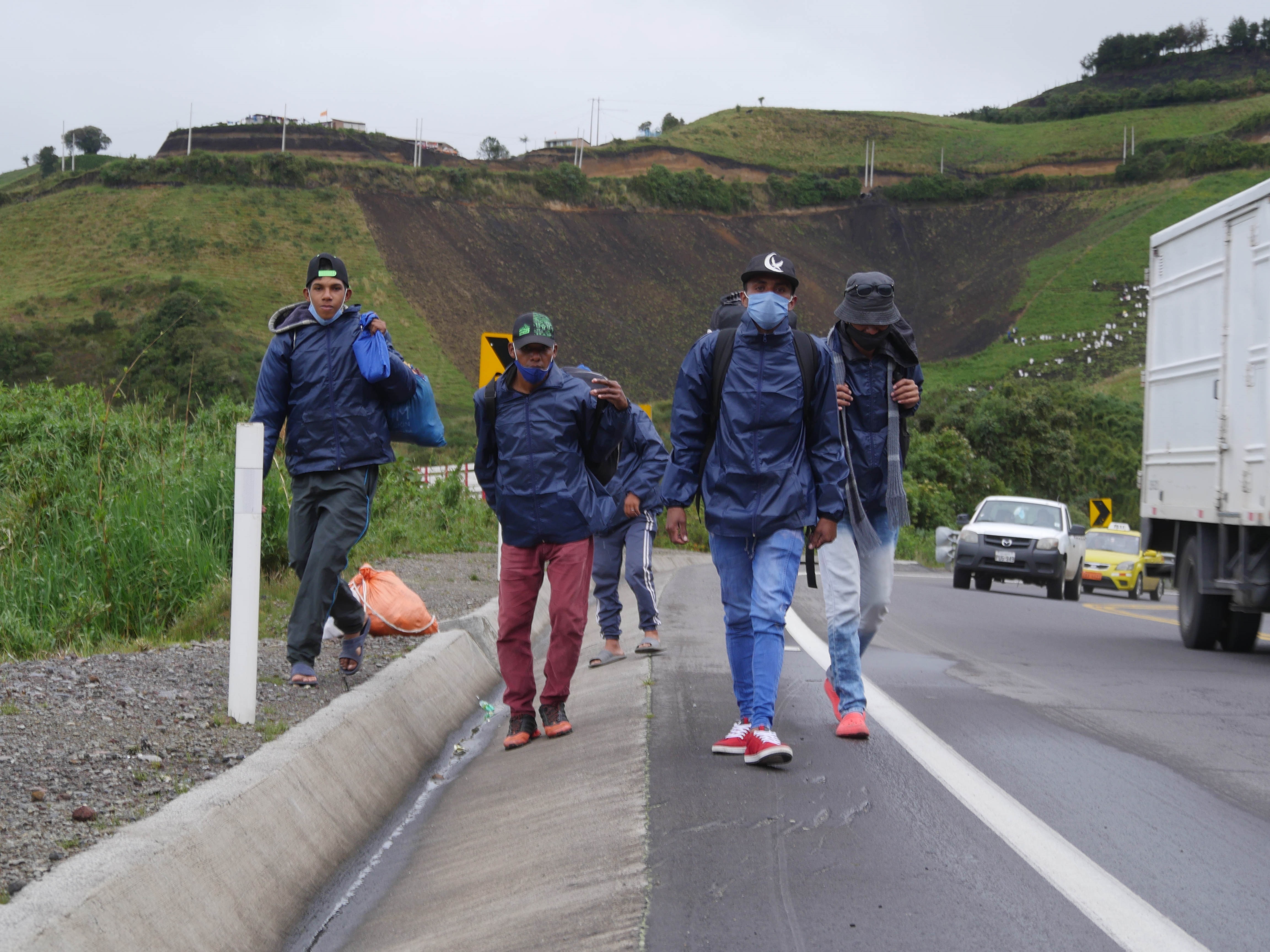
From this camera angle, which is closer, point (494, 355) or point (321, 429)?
point (321, 429)

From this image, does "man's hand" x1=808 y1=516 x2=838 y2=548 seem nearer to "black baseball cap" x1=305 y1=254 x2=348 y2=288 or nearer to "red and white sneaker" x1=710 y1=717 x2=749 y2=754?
"red and white sneaker" x1=710 y1=717 x2=749 y2=754

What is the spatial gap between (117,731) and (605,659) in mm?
4399

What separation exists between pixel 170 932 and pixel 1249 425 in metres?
10.5

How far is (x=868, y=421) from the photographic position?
6.53 metres

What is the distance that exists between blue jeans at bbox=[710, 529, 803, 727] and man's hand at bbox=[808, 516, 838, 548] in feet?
0.32

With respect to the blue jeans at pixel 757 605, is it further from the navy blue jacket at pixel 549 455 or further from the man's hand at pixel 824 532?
the navy blue jacket at pixel 549 455

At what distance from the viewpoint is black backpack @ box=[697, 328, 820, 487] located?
5883 mm

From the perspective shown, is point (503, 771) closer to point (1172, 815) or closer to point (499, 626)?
point (499, 626)

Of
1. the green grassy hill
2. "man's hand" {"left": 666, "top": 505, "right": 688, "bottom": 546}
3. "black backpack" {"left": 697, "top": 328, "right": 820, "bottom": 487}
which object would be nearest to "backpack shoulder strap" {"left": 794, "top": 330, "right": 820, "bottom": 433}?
"black backpack" {"left": 697, "top": 328, "right": 820, "bottom": 487}

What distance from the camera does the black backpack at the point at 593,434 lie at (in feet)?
20.9

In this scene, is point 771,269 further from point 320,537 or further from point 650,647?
point 650,647

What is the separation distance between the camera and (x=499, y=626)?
6.47m

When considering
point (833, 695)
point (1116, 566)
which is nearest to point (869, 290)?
point (833, 695)

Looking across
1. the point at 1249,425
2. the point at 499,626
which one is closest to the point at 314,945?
the point at 499,626
